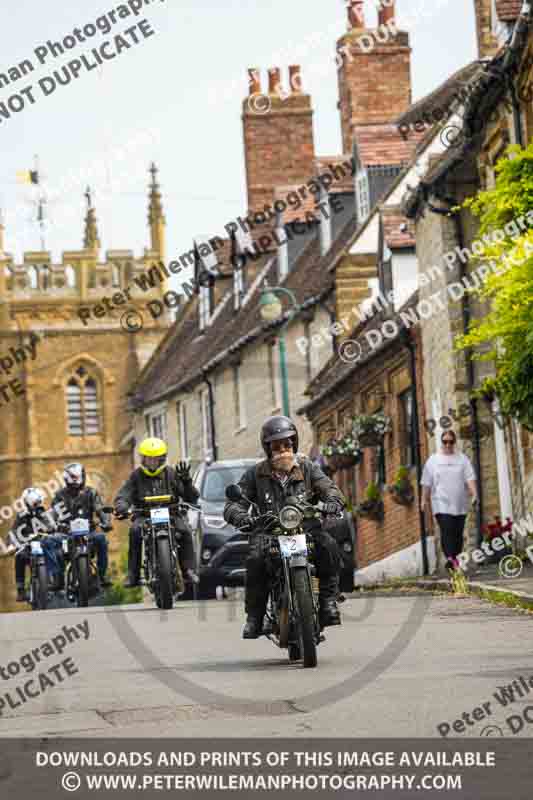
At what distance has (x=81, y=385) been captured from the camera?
9069 cm

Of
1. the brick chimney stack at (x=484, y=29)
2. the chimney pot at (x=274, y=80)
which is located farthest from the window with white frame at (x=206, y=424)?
the brick chimney stack at (x=484, y=29)

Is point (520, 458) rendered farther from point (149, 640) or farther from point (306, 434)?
point (306, 434)

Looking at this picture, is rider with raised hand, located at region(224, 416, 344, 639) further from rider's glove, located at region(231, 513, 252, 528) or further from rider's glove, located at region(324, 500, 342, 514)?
rider's glove, located at region(324, 500, 342, 514)

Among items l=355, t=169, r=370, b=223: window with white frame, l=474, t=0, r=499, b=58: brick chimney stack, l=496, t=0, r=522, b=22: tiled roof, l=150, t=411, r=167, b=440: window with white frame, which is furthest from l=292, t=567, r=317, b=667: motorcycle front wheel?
l=150, t=411, r=167, b=440: window with white frame

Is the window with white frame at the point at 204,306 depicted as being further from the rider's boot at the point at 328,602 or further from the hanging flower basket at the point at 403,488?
the rider's boot at the point at 328,602

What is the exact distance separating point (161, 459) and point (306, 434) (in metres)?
24.2

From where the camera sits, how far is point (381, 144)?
127 feet

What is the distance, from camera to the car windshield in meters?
25.5

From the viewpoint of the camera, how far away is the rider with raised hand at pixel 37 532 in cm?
2186

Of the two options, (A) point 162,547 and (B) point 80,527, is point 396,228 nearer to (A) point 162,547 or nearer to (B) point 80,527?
(B) point 80,527

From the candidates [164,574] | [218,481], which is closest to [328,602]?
[164,574]

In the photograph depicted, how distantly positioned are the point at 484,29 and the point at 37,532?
12.1 m

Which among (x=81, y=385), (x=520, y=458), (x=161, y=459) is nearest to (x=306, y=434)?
(x=520, y=458)

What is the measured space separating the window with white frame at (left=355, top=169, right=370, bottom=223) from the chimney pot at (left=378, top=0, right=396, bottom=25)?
4204 mm
